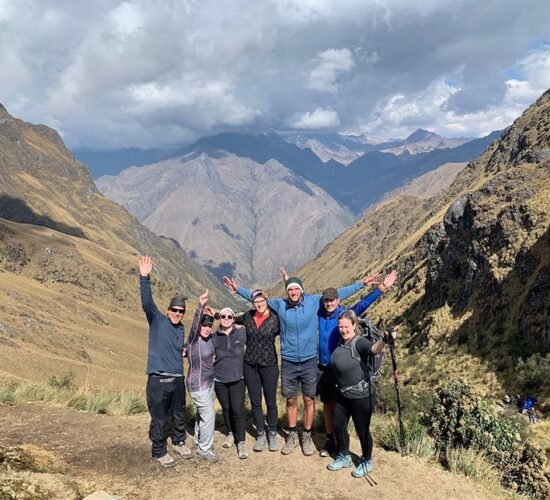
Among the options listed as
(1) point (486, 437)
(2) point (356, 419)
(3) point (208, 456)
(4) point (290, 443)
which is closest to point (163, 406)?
(3) point (208, 456)

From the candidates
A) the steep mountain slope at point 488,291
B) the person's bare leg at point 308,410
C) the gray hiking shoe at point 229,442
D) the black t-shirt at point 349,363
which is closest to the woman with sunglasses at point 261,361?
the gray hiking shoe at point 229,442

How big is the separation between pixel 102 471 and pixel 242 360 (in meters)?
3.06

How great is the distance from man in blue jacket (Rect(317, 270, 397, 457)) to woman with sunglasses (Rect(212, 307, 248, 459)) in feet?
4.99

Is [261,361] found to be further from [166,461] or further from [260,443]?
[166,461]

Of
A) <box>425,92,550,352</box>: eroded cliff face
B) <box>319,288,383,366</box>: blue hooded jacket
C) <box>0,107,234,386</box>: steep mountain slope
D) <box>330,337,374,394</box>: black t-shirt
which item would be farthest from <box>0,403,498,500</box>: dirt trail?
<box>425,92,550,352</box>: eroded cliff face

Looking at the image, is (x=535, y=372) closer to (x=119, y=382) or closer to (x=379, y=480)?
(x=379, y=480)

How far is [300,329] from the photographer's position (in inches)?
341

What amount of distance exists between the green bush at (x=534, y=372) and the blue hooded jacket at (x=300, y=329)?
20608 mm

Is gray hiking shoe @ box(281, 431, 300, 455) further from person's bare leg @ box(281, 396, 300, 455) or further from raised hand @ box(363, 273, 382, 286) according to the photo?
raised hand @ box(363, 273, 382, 286)

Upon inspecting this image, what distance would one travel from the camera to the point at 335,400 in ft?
28.7

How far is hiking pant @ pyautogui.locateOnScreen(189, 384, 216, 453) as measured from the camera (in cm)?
871

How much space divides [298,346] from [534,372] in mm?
21285

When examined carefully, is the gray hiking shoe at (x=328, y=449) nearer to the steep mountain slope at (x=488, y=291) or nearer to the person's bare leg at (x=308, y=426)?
the person's bare leg at (x=308, y=426)

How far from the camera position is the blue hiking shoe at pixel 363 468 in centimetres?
794
